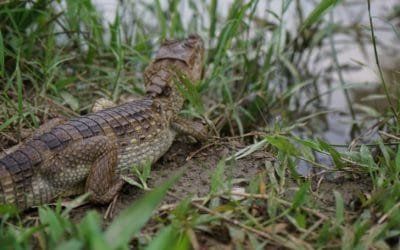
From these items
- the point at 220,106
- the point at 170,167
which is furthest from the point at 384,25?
the point at 170,167

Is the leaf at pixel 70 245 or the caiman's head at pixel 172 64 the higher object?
the caiman's head at pixel 172 64

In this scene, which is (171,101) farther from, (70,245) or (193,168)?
(70,245)

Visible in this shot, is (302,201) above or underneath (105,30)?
underneath

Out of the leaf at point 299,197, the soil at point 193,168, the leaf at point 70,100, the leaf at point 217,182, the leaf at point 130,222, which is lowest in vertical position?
the soil at point 193,168

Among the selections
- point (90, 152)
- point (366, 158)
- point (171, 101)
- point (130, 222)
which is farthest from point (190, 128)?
point (130, 222)

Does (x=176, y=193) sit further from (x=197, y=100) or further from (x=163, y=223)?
(x=197, y=100)

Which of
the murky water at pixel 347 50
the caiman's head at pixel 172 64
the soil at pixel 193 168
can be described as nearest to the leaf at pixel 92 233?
the soil at pixel 193 168

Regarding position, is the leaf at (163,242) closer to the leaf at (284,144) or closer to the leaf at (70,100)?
the leaf at (284,144)
